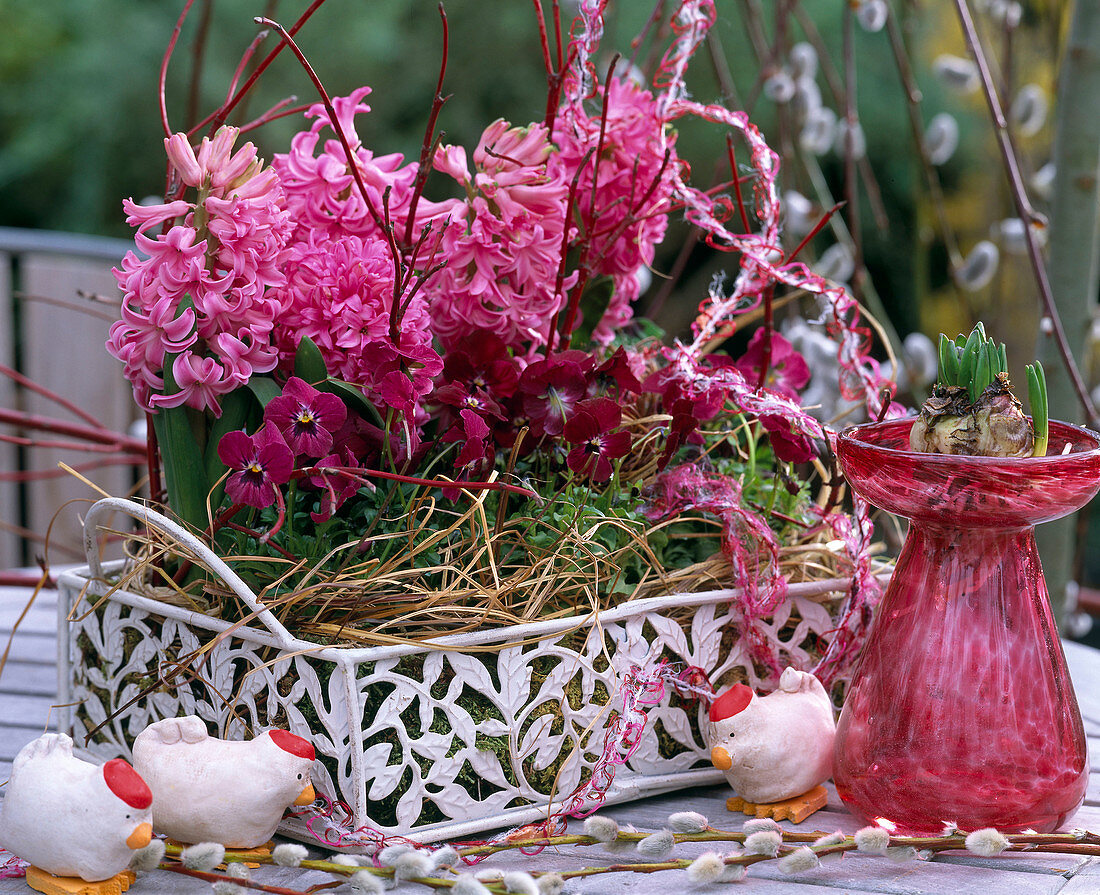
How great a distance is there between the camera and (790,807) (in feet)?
2.36

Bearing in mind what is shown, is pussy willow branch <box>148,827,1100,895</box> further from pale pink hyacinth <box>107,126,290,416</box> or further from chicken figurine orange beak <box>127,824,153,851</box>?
pale pink hyacinth <box>107,126,290,416</box>

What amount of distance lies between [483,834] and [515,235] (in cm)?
41

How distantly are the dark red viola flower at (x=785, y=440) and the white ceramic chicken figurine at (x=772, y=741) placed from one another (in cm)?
16

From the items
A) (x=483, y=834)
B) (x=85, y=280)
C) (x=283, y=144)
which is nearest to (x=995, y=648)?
(x=483, y=834)

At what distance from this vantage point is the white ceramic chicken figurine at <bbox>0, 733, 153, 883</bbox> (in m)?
0.58

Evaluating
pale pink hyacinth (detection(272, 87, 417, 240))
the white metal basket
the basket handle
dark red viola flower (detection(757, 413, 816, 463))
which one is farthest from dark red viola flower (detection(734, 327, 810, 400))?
Answer: the basket handle

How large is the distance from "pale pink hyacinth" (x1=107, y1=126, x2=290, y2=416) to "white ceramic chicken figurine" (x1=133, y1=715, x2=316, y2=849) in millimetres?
219

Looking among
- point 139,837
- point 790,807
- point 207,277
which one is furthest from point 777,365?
point 139,837

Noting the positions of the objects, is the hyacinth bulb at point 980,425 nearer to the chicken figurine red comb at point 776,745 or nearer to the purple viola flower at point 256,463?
the chicken figurine red comb at point 776,745

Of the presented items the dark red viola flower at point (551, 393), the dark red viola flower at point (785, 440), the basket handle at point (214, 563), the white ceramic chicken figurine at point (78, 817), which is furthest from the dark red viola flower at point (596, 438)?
the white ceramic chicken figurine at point (78, 817)

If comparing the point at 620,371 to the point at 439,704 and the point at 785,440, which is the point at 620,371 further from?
the point at 439,704

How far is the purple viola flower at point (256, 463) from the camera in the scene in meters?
0.65

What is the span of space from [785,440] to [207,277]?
415 millimetres

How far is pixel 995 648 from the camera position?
659 millimetres
